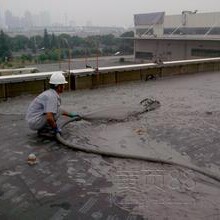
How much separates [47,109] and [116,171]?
1.38m

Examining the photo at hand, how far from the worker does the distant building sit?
83.9 ft

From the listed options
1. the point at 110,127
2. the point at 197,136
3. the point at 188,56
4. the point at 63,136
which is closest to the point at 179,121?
the point at 197,136

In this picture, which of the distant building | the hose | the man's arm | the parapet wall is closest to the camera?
the hose

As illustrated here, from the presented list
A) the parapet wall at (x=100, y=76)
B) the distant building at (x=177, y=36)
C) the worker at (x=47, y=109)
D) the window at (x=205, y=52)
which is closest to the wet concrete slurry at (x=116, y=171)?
the worker at (x=47, y=109)

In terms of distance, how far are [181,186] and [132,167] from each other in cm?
69

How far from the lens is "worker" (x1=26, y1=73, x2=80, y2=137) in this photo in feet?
15.0

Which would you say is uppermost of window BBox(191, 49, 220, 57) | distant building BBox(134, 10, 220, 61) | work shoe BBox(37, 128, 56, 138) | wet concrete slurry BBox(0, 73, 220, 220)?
distant building BBox(134, 10, 220, 61)

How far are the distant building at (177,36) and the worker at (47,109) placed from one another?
2557 centimetres

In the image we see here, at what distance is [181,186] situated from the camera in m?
3.43

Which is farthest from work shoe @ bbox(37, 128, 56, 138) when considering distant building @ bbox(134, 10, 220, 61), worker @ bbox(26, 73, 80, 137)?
distant building @ bbox(134, 10, 220, 61)

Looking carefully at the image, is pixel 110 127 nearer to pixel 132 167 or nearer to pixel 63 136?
pixel 63 136

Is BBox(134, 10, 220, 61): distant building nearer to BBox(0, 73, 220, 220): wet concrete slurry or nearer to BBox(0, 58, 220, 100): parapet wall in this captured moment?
BBox(0, 58, 220, 100): parapet wall

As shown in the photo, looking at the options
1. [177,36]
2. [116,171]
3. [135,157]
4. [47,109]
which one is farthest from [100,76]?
[177,36]

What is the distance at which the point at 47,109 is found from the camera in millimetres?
4535
